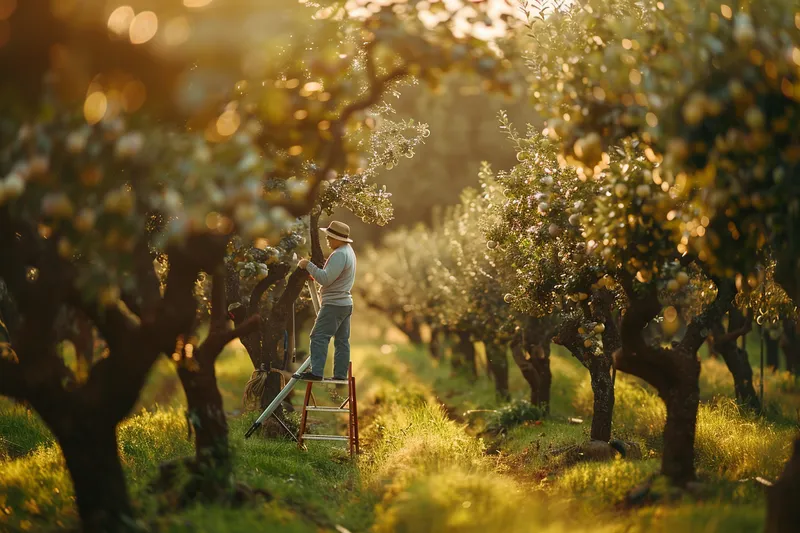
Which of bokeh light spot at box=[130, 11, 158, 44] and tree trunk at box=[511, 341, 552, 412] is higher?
bokeh light spot at box=[130, 11, 158, 44]

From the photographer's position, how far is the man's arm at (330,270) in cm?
1199

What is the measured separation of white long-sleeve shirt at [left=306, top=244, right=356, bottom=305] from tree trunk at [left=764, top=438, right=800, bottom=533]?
6.70m

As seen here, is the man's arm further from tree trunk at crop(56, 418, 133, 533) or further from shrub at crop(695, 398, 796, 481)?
shrub at crop(695, 398, 796, 481)

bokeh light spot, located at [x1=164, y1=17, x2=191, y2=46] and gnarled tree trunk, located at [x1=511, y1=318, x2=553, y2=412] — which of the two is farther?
gnarled tree trunk, located at [x1=511, y1=318, x2=553, y2=412]

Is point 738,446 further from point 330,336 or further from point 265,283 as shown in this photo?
point 265,283

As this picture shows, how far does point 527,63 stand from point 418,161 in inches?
2487

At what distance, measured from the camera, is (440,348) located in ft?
119

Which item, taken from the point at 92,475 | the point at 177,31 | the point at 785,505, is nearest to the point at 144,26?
the point at 177,31

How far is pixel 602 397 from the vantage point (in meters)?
13.7

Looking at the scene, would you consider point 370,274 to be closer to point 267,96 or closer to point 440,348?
point 440,348

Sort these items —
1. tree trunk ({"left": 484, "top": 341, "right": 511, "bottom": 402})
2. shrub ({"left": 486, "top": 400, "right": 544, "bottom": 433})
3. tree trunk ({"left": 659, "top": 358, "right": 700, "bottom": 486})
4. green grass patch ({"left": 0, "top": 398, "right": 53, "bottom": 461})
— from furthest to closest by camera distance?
tree trunk ({"left": 484, "top": 341, "right": 511, "bottom": 402}) < shrub ({"left": 486, "top": 400, "right": 544, "bottom": 433}) < green grass patch ({"left": 0, "top": 398, "right": 53, "bottom": 461}) < tree trunk ({"left": 659, "top": 358, "right": 700, "bottom": 486})

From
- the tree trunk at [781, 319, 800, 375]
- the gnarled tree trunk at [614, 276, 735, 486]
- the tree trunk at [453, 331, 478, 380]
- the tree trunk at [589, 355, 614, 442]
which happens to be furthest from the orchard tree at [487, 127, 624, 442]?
the tree trunk at [453, 331, 478, 380]

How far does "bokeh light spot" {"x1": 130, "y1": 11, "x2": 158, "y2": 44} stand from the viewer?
6.16 m

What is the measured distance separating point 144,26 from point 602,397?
1008cm
